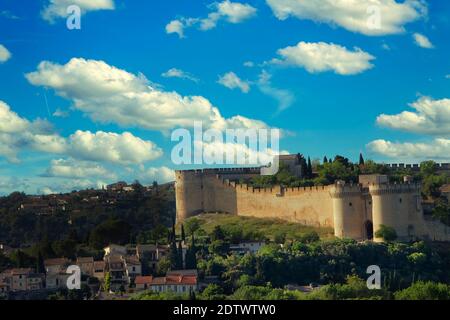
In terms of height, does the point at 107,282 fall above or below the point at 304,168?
below

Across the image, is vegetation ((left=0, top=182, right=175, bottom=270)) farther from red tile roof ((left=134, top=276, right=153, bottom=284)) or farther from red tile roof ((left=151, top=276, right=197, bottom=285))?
red tile roof ((left=151, top=276, right=197, bottom=285))

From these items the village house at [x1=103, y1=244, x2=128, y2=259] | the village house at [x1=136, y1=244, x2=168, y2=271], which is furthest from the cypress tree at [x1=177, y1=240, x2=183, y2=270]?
the village house at [x1=103, y1=244, x2=128, y2=259]

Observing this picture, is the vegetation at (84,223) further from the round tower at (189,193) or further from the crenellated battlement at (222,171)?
the crenellated battlement at (222,171)

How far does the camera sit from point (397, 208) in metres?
52.1

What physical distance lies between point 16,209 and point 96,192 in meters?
9.86

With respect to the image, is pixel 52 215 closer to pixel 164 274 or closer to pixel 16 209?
pixel 16 209

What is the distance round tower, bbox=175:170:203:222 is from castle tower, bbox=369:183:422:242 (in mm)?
13279

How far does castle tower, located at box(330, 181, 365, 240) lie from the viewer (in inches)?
2077

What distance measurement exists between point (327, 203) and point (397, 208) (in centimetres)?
425

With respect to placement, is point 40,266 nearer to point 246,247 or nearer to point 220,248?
point 220,248

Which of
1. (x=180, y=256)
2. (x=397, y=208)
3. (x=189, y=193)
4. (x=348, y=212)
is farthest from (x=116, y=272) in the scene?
(x=189, y=193)
